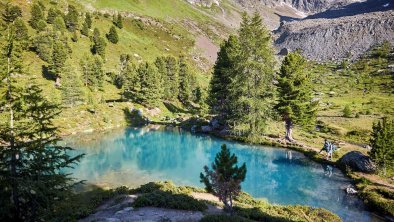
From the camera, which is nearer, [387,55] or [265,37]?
[265,37]

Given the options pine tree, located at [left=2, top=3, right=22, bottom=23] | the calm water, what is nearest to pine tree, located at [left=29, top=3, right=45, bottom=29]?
pine tree, located at [left=2, top=3, right=22, bottom=23]

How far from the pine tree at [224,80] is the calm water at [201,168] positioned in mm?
6549

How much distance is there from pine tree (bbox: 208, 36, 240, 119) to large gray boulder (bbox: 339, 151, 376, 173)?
71.3 ft

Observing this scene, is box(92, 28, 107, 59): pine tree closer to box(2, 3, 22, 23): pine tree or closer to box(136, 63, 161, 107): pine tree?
box(2, 3, 22, 23): pine tree

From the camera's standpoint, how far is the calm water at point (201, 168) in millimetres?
30797

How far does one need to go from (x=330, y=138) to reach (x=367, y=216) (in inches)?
1168

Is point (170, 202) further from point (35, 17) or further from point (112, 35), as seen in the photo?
point (112, 35)

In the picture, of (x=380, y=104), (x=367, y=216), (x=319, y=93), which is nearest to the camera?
(x=367, y=216)

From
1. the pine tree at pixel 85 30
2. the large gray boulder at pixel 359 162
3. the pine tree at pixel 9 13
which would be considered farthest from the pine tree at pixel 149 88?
the large gray boulder at pixel 359 162

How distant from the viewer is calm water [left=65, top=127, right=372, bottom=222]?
30797 millimetres

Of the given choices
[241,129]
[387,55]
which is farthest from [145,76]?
[387,55]

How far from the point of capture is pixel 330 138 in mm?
53594

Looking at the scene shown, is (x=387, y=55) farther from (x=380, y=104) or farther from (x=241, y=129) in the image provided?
(x=241, y=129)

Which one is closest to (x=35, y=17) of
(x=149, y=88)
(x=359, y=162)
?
(x=149, y=88)
